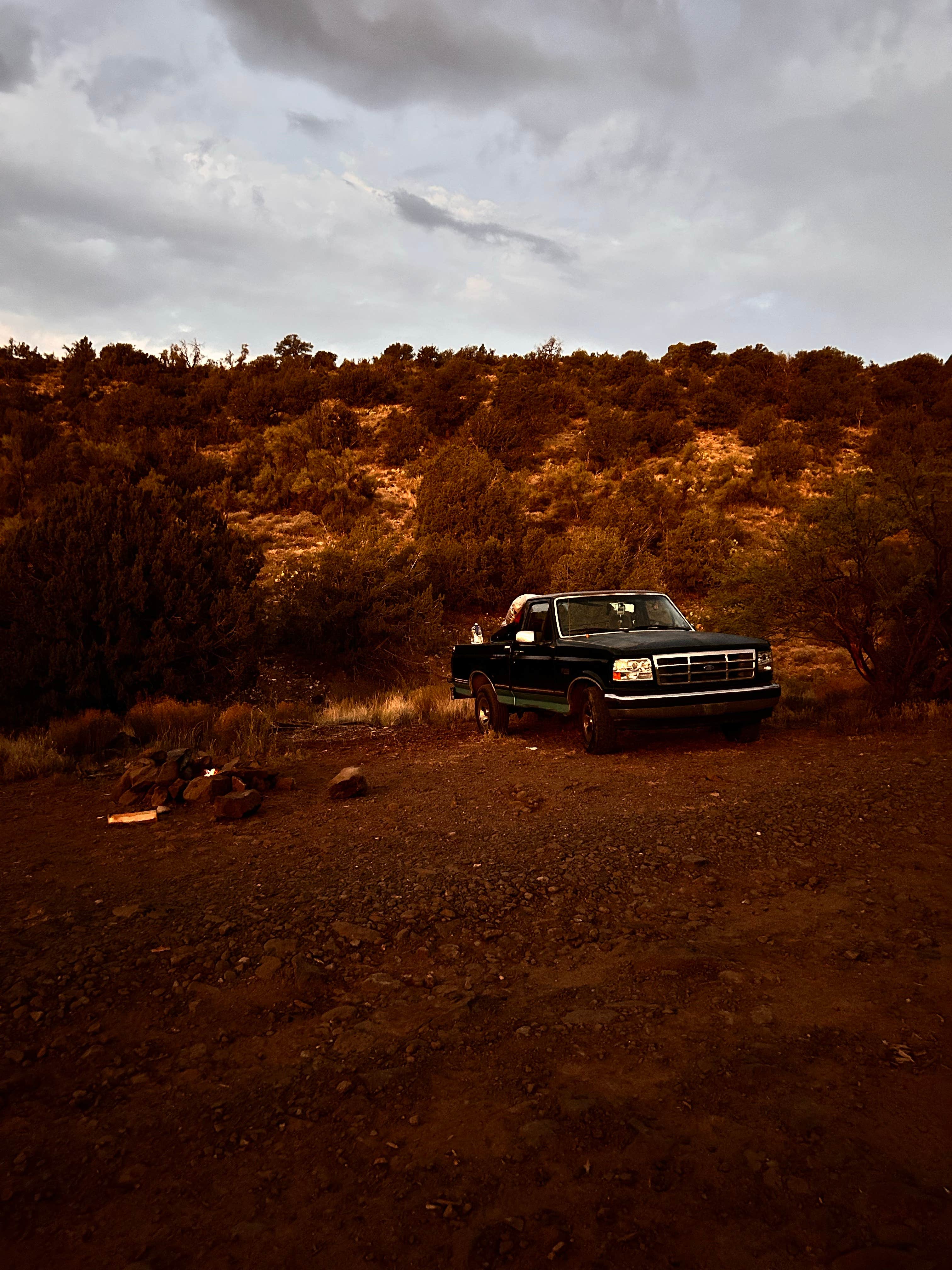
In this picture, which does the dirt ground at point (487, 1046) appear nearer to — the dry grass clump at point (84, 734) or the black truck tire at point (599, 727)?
the black truck tire at point (599, 727)

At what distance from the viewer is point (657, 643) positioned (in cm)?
849

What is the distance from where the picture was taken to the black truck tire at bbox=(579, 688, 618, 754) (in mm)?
8359

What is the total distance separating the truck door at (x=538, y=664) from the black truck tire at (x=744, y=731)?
1869 mm

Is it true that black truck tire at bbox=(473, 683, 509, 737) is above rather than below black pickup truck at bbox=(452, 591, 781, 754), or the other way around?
below

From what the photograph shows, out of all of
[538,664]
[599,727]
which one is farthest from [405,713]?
[599,727]

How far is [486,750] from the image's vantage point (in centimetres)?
936

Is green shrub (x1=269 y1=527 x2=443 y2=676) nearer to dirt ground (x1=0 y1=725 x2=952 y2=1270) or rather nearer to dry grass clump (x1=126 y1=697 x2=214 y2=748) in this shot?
dry grass clump (x1=126 y1=697 x2=214 y2=748)

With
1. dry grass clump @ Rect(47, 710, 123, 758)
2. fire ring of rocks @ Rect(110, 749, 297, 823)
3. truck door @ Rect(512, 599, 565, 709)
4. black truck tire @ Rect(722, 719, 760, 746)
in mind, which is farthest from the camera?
dry grass clump @ Rect(47, 710, 123, 758)

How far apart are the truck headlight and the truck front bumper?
182 mm

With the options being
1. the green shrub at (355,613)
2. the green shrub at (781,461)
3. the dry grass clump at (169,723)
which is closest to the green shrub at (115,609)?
the dry grass clump at (169,723)

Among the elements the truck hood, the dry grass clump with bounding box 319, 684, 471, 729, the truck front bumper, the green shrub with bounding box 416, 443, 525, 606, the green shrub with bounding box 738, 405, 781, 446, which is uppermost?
the green shrub with bounding box 738, 405, 781, 446

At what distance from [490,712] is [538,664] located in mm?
1549

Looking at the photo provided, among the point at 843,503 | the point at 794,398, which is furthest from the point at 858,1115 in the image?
the point at 794,398

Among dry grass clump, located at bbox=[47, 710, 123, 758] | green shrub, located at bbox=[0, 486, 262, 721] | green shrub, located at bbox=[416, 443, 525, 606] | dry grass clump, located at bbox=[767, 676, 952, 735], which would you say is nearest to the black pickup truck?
dry grass clump, located at bbox=[767, 676, 952, 735]
